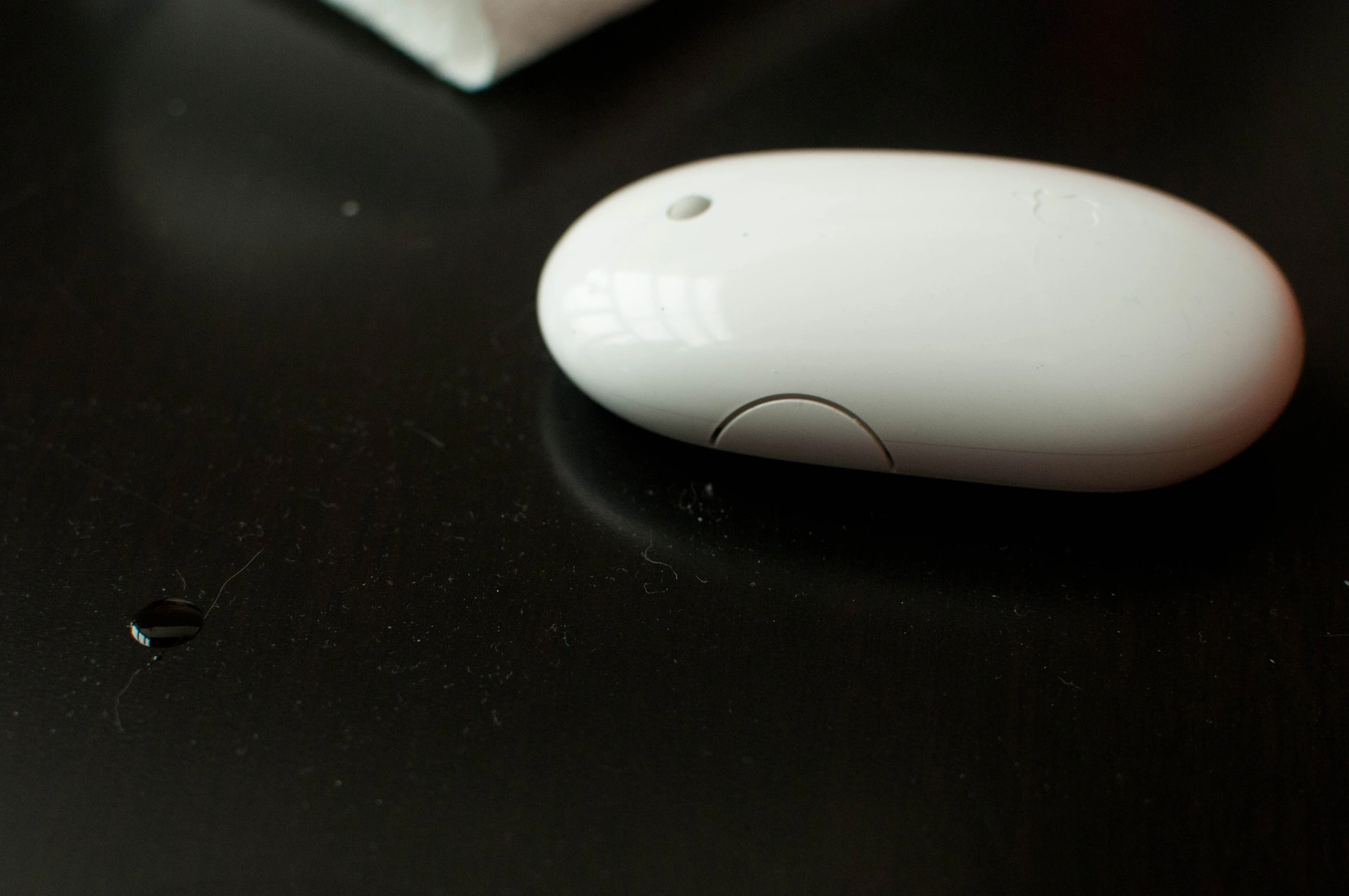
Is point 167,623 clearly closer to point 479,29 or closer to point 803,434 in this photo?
point 803,434

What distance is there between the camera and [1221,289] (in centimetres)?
35

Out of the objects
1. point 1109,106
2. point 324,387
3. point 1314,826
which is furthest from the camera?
point 1109,106

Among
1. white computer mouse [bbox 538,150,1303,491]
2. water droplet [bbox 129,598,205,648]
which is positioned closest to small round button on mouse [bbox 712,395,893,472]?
white computer mouse [bbox 538,150,1303,491]

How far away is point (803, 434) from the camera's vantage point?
362 mm

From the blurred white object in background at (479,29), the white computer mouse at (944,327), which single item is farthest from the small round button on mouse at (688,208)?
the blurred white object in background at (479,29)

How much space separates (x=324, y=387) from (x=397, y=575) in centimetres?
11

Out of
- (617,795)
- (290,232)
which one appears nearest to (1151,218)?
(617,795)

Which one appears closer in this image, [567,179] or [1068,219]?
[1068,219]

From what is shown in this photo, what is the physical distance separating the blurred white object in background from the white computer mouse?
21 centimetres

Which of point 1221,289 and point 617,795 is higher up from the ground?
point 1221,289

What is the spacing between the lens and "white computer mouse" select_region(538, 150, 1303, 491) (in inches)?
13.2

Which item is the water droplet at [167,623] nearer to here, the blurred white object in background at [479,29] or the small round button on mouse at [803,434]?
the small round button on mouse at [803,434]

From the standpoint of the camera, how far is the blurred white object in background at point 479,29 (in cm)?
54

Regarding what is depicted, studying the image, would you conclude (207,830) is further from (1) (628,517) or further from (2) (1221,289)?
(2) (1221,289)
